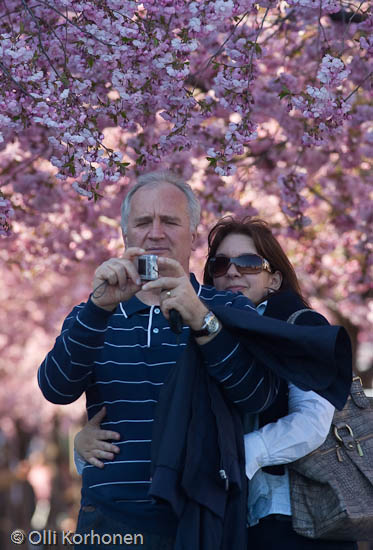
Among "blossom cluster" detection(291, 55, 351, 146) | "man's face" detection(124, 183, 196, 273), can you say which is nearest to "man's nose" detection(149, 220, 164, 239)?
"man's face" detection(124, 183, 196, 273)

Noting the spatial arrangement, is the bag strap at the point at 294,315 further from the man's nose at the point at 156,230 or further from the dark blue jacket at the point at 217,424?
the man's nose at the point at 156,230

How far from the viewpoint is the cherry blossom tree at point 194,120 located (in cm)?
441

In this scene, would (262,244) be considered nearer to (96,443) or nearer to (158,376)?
(158,376)

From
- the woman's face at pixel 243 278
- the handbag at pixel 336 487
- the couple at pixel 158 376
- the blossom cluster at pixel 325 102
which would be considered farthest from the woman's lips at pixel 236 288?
the blossom cluster at pixel 325 102

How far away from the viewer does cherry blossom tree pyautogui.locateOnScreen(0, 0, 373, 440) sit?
14.5 ft

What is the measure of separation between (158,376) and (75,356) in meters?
0.37

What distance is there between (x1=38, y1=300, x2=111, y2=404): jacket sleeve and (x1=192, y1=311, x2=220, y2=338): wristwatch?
1.15 ft

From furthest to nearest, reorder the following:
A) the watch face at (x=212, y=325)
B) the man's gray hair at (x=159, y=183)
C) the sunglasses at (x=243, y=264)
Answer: the sunglasses at (x=243, y=264), the man's gray hair at (x=159, y=183), the watch face at (x=212, y=325)

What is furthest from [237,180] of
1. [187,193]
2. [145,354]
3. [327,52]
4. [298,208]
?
[145,354]

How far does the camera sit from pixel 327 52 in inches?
191

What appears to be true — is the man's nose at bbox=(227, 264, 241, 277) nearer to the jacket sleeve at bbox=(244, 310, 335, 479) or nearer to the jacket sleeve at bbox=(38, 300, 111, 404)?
the jacket sleeve at bbox=(244, 310, 335, 479)

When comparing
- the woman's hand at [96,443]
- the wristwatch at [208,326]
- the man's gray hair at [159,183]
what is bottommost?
the woman's hand at [96,443]

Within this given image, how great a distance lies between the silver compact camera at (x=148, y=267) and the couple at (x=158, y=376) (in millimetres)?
34

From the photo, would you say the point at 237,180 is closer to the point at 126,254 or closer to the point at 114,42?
the point at 114,42
